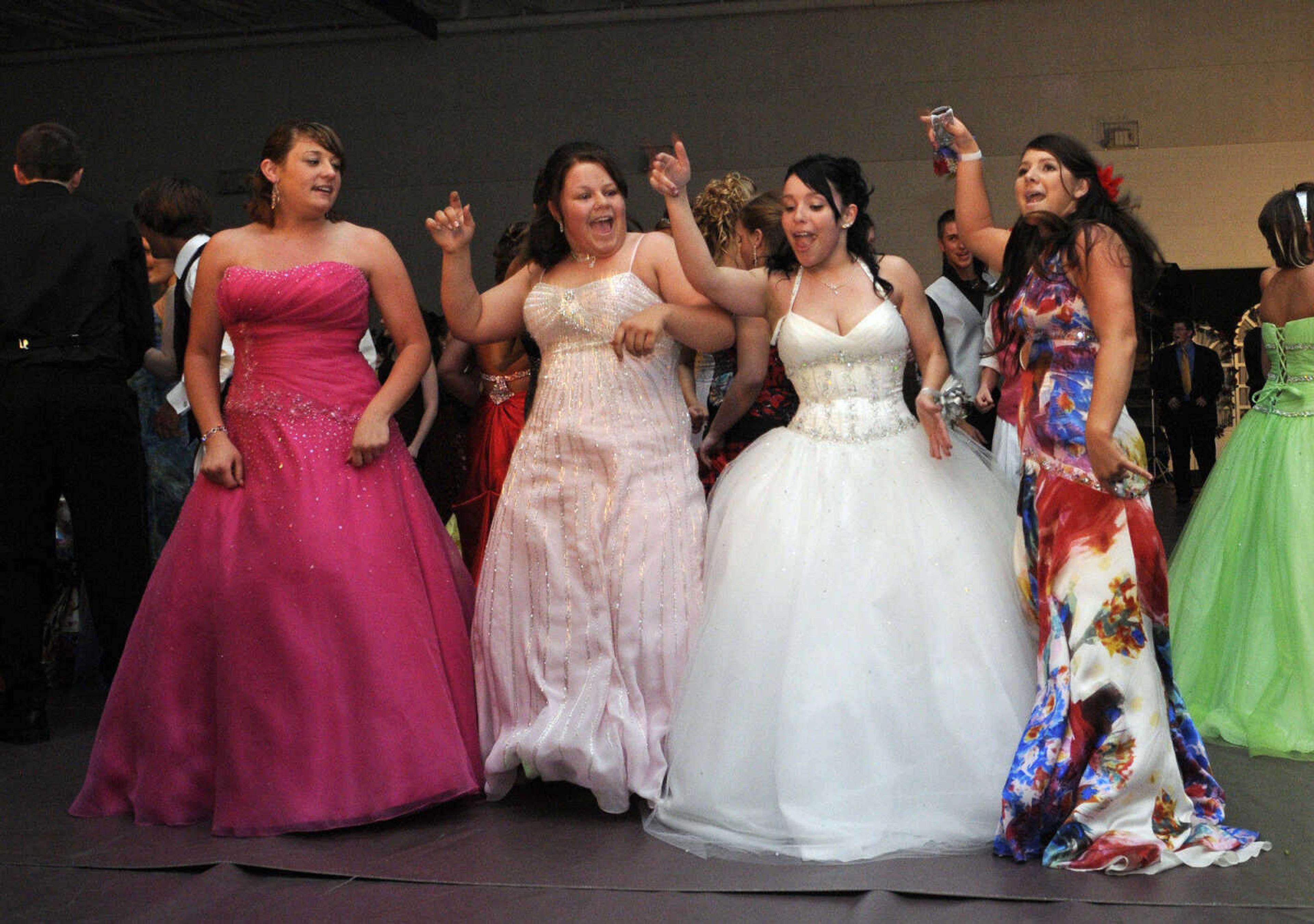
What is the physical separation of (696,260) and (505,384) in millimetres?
1260

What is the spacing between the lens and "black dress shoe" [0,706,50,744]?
413cm

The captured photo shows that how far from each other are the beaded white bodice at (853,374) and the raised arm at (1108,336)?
52cm

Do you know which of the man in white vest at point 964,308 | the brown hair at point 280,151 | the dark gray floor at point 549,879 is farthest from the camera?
the man in white vest at point 964,308

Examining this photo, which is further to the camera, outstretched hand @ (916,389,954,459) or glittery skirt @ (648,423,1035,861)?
outstretched hand @ (916,389,954,459)

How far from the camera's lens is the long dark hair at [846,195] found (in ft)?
10.7

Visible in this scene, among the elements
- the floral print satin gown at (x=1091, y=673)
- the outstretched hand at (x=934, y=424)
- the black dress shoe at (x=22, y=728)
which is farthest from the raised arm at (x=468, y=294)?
the black dress shoe at (x=22, y=728)

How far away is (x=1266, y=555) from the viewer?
13.1ft

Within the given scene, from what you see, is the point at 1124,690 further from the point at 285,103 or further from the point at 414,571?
the point at 285,103

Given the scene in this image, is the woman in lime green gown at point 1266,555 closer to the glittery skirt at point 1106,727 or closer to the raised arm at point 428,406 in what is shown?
the glittery skirt at point 1106,727

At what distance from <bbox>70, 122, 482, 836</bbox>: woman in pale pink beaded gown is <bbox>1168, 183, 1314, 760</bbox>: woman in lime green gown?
2164 millimetres

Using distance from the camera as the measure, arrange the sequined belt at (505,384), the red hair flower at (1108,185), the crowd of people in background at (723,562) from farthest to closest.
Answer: the sequined belt at (505,384) → the red hair flower at (1108,185) → the crowd of people in background at (723,562)

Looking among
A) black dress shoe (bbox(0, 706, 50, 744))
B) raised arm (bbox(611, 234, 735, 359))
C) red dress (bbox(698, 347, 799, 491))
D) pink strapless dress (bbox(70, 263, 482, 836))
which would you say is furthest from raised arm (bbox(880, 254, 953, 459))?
black dress shoe (bbox(0, 706, 50, 744))

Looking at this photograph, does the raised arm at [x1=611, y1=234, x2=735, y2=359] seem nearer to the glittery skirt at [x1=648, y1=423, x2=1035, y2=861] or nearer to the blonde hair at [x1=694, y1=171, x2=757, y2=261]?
the glittery skirt at [x1=648, y1=423, x2=1035, y2=861]

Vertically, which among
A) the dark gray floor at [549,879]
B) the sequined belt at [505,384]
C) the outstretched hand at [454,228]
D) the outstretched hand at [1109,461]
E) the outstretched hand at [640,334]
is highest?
the outstretched hand at [454,228]
